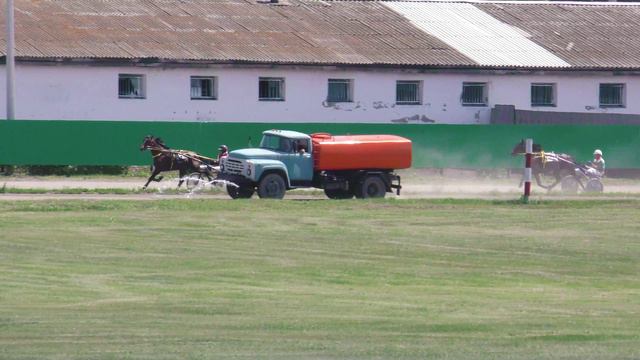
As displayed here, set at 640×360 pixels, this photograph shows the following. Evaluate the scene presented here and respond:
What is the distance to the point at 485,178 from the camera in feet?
153

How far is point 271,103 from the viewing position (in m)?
57.5

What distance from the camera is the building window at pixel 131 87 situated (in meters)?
55.1

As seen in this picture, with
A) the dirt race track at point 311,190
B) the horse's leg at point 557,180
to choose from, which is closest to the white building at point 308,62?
the dirt race track at point 311,190

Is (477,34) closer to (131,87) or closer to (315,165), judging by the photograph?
(131,87)

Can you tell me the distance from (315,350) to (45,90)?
42.4 metres

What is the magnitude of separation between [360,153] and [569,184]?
8575mm

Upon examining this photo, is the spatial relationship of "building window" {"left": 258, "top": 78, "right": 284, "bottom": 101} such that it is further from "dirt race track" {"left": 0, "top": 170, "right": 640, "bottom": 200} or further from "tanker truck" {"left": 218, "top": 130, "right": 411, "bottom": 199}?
"tanker truck" {"left": 218, "top": 130, "right": 411, "bottom": 199}

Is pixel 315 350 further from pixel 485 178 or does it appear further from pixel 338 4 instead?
pixel 338 4

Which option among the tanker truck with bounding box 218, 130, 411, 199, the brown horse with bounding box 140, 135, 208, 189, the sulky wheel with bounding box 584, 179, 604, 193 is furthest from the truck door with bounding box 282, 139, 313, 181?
the sulky wheel with bounding box 584, 179, 604, 193

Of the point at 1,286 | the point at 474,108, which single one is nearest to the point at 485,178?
the point at 474,108

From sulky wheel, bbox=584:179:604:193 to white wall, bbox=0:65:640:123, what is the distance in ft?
55.8

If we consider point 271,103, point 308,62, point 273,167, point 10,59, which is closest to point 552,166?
point 273,167

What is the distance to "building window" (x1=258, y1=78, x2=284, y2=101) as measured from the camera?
57469 millimetres

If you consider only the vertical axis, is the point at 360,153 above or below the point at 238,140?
below
